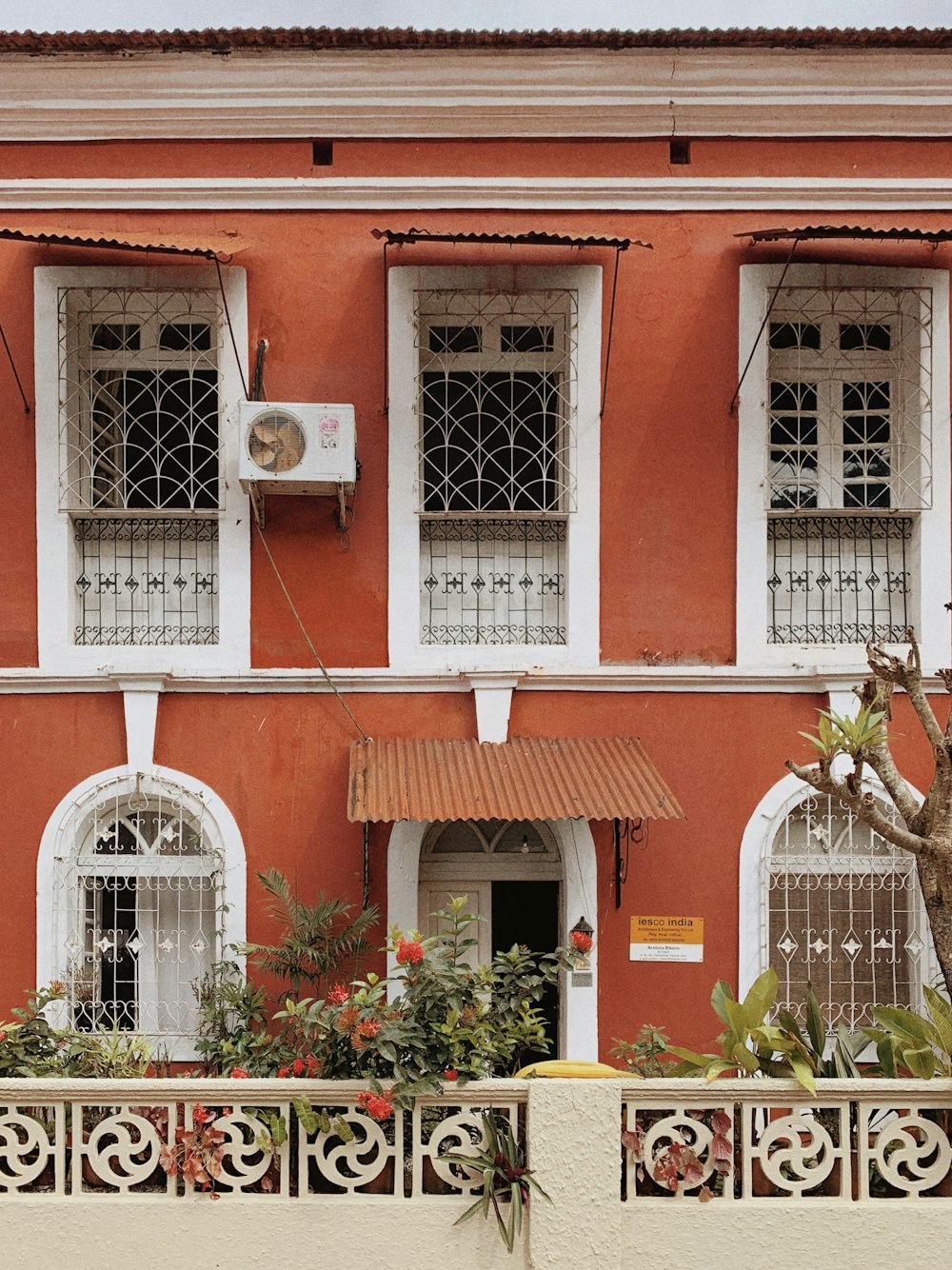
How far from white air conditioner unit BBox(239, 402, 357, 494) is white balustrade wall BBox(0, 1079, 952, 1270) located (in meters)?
3.47

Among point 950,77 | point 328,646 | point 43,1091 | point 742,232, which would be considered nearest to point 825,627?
point 742,232

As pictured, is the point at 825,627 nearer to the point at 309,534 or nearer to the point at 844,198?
the point at 844,198

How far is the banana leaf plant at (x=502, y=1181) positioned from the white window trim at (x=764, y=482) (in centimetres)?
339

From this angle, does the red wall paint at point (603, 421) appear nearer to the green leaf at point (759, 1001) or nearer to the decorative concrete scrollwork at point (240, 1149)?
the green leaf at point (759, 1001)

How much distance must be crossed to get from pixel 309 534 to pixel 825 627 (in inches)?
139

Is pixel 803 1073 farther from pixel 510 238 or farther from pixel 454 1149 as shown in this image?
pixel 510 238

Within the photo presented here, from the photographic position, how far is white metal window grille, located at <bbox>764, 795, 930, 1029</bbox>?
21.0 feet

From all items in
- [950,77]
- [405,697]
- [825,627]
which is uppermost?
[950,77]

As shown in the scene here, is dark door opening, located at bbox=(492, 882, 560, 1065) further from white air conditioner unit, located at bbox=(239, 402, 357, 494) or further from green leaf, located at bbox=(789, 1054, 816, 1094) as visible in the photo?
white air conditioner unit, located at bbox=(239, 402, 357, 494)

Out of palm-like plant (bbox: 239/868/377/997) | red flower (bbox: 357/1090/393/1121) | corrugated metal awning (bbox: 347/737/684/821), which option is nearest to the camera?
red flower (bbox: 357/1090/393/1121)

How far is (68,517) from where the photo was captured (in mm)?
6477

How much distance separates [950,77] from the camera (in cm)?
651

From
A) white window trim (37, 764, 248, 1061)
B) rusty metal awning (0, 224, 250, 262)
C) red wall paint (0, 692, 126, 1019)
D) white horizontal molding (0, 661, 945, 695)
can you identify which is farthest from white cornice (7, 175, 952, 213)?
white window trim (37, 764, 248, 1061)

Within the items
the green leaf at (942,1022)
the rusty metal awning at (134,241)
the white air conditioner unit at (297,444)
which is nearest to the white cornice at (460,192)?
the rusty metal awning at (134,241)
